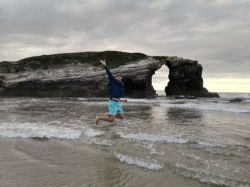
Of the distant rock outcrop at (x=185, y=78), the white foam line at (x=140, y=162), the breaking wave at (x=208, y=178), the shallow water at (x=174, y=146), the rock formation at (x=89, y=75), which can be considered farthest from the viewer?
the distant rock outcrop at (x=185, y=78)

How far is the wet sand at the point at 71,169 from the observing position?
600 cm

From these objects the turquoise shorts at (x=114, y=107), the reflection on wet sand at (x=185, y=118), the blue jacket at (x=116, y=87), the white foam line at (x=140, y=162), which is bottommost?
the white foam line at (x=140, y=162)

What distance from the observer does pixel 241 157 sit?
798 cm

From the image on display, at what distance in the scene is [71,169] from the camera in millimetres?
6766

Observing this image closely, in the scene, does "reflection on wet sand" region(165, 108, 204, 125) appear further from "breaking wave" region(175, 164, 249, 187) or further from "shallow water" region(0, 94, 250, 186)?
"breaking wave" region(175, 164, 249, 187)

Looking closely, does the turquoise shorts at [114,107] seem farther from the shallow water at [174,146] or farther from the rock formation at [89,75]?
the rock formation at [89,75]

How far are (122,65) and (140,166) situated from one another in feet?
124

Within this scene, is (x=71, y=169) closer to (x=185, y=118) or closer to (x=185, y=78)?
(x=185, y=118)

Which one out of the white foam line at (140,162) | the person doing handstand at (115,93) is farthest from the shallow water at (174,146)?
the person doing handstand at (115,93)

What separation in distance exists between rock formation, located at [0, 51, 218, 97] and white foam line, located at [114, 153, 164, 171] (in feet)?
113

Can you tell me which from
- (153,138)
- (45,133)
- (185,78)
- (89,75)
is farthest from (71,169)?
(185,78)

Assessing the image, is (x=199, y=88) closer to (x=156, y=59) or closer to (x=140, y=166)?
(x=156, y=59)

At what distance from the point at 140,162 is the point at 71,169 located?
4.39 feet

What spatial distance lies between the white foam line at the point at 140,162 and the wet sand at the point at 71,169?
0.15 m
